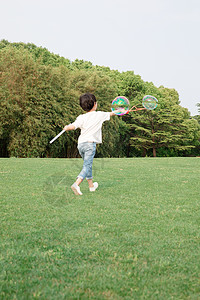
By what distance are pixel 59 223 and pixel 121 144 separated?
128ft

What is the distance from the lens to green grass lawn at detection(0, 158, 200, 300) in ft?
7.77

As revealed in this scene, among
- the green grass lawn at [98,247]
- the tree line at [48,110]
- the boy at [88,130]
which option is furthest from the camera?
the tree line at [48,110]

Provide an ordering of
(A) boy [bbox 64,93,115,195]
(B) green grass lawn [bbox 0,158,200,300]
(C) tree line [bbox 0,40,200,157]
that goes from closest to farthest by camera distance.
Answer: (B) green grass lawn [bbox 0,158,200,300], (A) boy [bbox 64,93,115,195], (C) tree line [bbox 0,40,200,157]

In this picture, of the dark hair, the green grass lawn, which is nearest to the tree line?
the dark hair

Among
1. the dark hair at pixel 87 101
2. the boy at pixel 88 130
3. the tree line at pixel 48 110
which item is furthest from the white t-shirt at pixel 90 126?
the tree line at pixel 48 110

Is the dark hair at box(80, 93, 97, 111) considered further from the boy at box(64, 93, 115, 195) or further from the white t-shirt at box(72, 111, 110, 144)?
the white t-shirt at box(72, 111, 110, 144)

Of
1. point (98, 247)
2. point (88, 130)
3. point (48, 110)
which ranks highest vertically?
point (48, 110)

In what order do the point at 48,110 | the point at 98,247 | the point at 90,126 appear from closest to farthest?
the point at 98,247 → the point at 90,126 → the point at 48,110

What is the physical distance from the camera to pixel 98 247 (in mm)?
3176

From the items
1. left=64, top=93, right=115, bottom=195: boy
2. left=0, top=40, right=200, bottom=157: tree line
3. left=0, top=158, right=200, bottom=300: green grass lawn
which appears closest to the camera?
left=0, top=158, right=200, bottom=300: green grass lawn

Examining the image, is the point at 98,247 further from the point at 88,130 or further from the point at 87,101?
the point at 87,101

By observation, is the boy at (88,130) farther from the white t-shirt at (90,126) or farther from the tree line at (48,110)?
the tree line at (48,110)

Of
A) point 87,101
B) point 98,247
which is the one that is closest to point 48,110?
point 87,101

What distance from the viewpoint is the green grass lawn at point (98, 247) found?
7.77 ft
